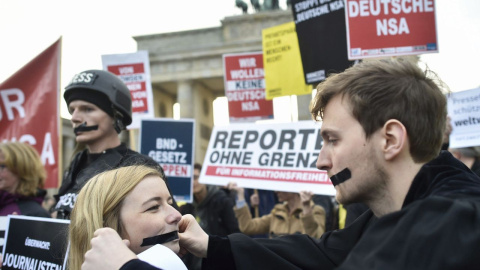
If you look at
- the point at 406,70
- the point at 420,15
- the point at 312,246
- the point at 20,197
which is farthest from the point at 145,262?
the point at 420,15

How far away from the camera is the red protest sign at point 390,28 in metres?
6.11

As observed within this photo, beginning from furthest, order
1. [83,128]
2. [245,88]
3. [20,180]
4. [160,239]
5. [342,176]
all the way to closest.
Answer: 1. [245,88]
2. [20,180]
3. [83,128]
4. [160,239]
5. [342,176]

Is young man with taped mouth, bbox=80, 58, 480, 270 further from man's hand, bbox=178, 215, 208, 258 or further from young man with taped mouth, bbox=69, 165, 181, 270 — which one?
young man with taped mouth, bbox=69, 165, 181, 270

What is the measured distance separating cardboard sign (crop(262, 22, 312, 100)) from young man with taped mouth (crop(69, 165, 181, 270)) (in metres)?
7.03

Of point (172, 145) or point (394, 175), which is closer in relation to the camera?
point (394, 175)

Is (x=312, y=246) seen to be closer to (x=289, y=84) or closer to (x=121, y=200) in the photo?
(x=121, y=200)

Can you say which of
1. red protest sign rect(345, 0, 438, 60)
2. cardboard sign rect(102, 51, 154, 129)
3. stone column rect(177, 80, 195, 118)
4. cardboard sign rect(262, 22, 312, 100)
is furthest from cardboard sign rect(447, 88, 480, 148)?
stone column rect(177, 80, 195, 118)

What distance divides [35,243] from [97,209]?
2.68 feet

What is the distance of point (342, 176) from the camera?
78.0 inches

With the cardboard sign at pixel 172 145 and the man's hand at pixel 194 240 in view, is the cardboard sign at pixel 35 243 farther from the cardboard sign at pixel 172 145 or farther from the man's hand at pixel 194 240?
the cardboard sign at pixel 172 145

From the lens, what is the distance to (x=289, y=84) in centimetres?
952

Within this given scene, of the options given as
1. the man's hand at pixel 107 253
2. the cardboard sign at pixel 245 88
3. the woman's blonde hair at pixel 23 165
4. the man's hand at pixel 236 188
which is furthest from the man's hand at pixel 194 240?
the cardboard sign at pixel 245 88

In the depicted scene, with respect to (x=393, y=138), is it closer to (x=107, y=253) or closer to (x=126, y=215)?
(x=107, y=253)

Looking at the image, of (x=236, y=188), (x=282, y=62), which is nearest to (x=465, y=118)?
(x=236, y=188)
